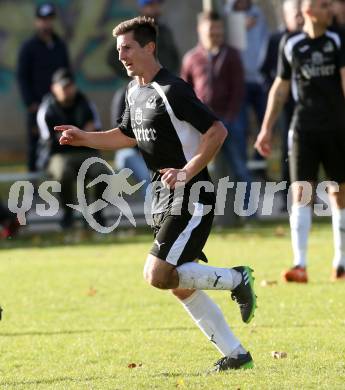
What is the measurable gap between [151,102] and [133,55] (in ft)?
0.97

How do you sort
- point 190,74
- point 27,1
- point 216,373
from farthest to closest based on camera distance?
point 27,1
point 190,74
point 216,373

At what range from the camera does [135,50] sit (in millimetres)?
7789

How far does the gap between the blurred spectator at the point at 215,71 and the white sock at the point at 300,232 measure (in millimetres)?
4590

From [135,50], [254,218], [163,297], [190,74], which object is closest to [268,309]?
[163,297]

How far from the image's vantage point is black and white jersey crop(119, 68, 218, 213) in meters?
7.58

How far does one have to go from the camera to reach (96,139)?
8180 mm

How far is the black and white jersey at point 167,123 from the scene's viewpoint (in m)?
7.58

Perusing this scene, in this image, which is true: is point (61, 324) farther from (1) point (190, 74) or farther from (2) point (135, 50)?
(1) point (190, 74)

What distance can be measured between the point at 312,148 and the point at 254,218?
636 cm

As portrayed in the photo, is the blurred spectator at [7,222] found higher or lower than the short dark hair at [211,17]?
lower

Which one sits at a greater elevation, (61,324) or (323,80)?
(323,80)

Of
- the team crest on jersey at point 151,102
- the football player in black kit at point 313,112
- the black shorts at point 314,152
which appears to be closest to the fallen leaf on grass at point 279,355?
the team crest on jersey at point 151,102

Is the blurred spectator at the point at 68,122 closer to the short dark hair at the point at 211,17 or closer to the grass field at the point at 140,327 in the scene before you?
the short dark hair at the point at 211,17

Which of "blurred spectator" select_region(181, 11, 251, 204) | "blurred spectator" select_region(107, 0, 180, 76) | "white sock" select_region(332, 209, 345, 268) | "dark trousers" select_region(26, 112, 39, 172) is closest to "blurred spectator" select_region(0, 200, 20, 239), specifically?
"dark trousers" select_region(26, 112, 39, 172)
